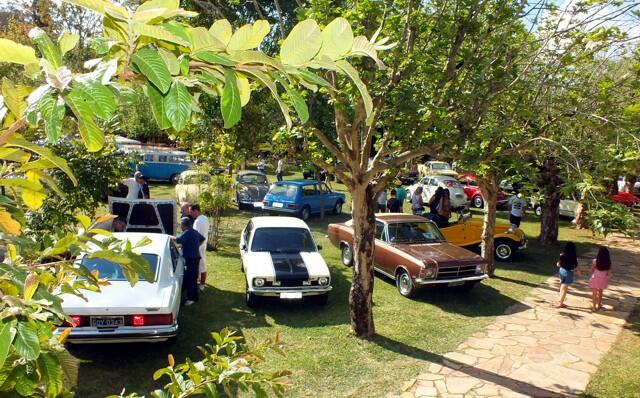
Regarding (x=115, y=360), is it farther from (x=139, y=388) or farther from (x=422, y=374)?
(x=422, y=374)

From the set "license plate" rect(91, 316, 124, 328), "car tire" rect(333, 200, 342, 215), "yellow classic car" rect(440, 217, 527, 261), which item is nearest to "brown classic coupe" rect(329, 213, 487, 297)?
"yellow classic car" rect(440, 217, 527, 261)

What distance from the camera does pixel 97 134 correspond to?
3.35 feet

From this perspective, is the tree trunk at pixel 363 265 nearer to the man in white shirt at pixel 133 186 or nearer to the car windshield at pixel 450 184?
the man in white shirt at pixel 133 186

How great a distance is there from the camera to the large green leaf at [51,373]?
1491 mm

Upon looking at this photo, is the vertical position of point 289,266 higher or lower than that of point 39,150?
lower

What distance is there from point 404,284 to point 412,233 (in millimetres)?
1615

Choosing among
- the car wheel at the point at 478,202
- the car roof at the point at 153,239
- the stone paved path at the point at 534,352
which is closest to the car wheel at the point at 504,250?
the stone paved path at the point at 534,352

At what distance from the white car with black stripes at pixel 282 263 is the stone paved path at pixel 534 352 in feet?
Answer: 9.23

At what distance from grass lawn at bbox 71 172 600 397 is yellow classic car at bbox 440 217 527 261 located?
57.1 inches

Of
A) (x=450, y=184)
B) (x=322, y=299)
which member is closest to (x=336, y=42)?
(x=322, y=299)

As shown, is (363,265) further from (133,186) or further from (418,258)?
(133,186)

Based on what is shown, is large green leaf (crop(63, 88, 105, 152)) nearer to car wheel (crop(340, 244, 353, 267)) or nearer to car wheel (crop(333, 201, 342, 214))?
car wheel (crop(340, 244, 353, 267))

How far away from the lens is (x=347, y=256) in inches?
514

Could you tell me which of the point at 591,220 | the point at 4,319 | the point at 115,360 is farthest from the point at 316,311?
the point at 4,319
